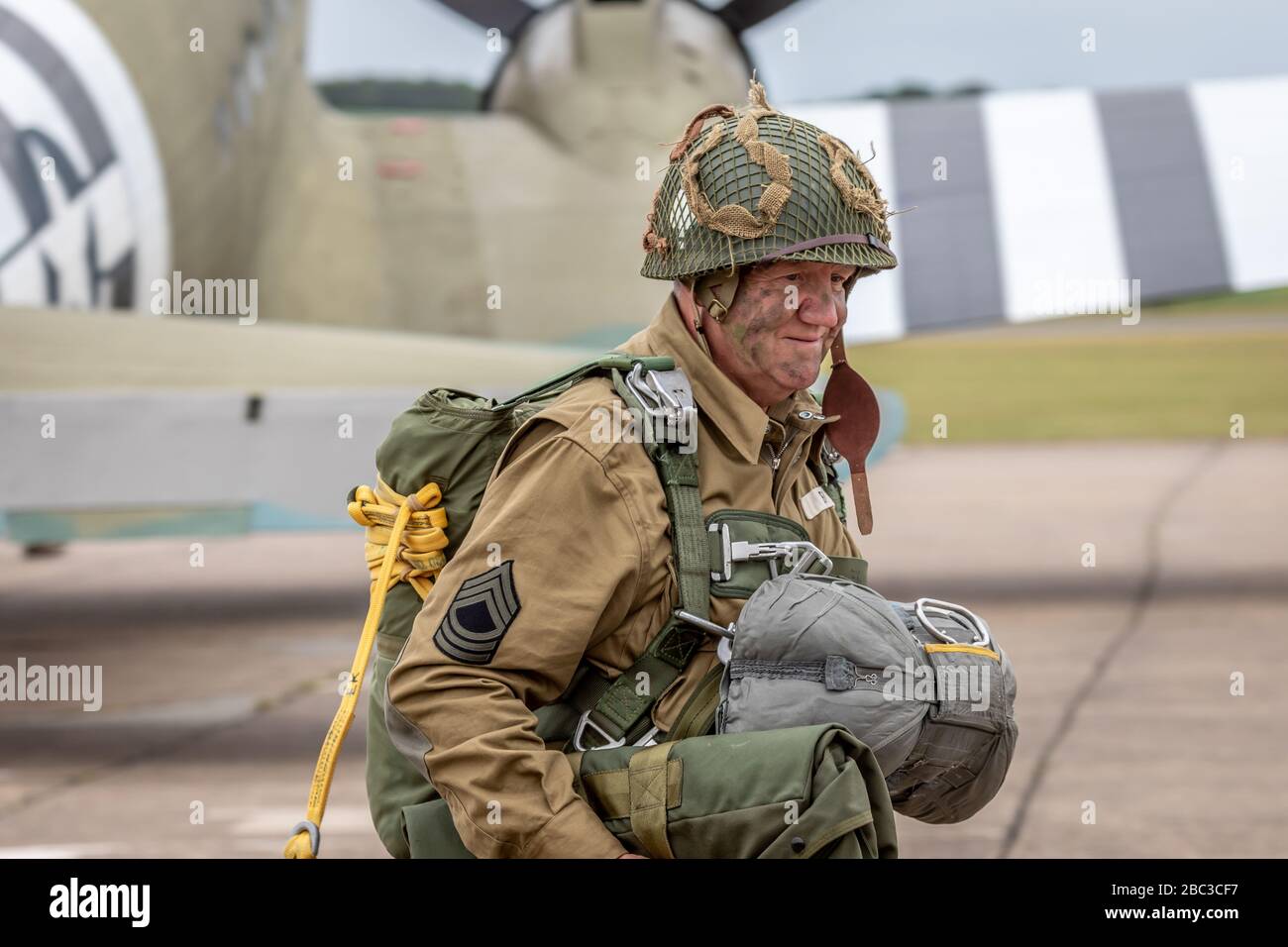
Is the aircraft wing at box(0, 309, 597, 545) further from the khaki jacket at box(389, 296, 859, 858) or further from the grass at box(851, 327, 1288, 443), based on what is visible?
the grass at box(851, 327, 1288, 443)

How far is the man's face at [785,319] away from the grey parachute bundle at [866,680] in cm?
36

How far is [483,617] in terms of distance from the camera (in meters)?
2.43

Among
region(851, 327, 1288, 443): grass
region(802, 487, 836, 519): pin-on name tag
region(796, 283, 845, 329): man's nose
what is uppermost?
region(851, 327, 1288, 443): grass

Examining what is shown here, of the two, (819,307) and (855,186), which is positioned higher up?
(855,186)

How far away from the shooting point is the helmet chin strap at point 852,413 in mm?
2943

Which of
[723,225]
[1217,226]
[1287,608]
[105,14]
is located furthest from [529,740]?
[1217,226]

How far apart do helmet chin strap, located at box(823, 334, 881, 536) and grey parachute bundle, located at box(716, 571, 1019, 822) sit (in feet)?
1.35

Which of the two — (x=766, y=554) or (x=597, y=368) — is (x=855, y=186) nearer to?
(x=597, y=368)

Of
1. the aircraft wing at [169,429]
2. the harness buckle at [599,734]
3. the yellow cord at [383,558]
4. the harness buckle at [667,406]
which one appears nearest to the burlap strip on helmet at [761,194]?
the harness buckle at [667,406]

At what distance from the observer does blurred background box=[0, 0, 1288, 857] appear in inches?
264

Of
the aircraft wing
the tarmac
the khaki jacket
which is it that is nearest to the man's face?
the khaki jacket

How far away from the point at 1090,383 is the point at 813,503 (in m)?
30.9

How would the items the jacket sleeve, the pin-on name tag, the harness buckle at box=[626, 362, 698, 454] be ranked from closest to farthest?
the jacket sleeve
the harness buckle at box=[626, 362, 698, 454]
the pin-on name tag

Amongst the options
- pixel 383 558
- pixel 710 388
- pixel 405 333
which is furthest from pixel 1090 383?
pixel 383 558
